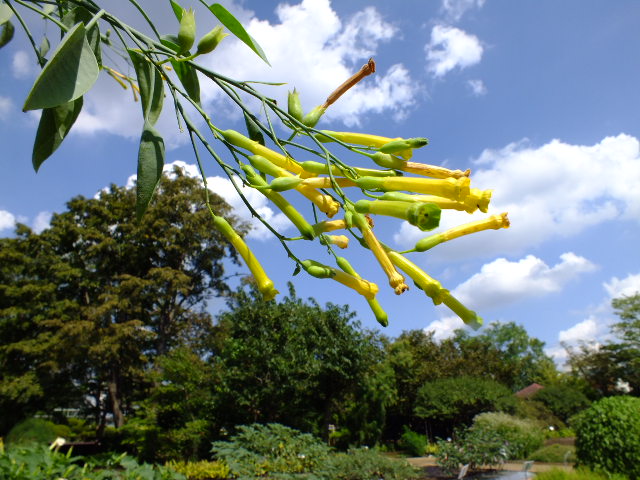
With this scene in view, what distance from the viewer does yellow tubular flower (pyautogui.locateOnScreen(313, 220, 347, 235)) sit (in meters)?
0.76

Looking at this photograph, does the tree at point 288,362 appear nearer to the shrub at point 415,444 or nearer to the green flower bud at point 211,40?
the shrub at point 415,444

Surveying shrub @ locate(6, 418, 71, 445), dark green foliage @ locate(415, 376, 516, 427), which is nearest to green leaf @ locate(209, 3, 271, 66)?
shrub @ locate(6, 418, 71, 445)

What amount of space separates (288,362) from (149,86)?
46.9ft

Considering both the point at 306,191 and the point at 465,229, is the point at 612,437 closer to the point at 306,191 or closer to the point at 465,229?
the point at 465,229

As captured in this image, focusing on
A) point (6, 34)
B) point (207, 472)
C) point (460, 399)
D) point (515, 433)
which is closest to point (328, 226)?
point (6, 34)

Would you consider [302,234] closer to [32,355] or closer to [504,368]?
→ [32,355]

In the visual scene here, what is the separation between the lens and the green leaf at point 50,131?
0.79 m

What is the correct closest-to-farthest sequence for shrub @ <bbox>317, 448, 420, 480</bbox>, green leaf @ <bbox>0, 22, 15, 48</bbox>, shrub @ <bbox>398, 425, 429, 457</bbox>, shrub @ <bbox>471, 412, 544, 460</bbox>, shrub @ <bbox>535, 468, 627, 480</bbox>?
green leaf @ <bbox>0, 22, 15, 48</bbox> → shrub @ <bbox>535, 468, 627, 480</bbox> → shrub @ <bbox>317, 448, 420, 480</bbox> → shrub @ <bbox>471, 412, 544, 460</bbox> → shrub @ <bbox>398, 425, 429, 457</bbox>

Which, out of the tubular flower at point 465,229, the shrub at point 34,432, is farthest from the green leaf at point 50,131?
the shrub at point 34,432

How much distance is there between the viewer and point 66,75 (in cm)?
59

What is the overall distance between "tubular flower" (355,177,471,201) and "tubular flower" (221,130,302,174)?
0.12 meters

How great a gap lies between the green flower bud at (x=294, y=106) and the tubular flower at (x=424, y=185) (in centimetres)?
22

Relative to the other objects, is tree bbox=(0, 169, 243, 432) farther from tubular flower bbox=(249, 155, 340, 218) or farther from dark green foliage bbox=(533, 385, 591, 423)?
dark green foliage bbox=(533, 385, 591, 423)

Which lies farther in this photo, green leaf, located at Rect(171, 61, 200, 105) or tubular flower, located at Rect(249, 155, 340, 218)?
green leaf, located at Rect(171, 61, 200, 105)
